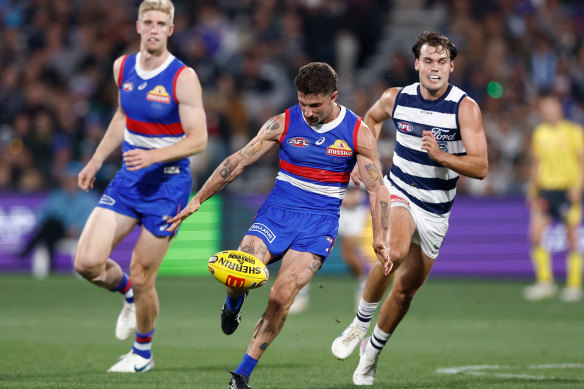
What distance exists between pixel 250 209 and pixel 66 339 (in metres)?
7.50

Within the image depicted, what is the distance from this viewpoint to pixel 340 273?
1789cm

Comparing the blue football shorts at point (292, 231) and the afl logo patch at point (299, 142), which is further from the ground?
the afl logo patch at point (299, 142)

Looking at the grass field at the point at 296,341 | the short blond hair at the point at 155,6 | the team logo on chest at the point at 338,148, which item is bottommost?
the grass field at the point at 296,341

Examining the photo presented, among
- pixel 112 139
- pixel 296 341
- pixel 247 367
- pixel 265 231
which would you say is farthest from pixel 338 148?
pixel 296 341

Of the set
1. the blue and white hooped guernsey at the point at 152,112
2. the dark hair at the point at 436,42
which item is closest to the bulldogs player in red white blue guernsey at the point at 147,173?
the blue and white hooped guernsey at the point at 152,112

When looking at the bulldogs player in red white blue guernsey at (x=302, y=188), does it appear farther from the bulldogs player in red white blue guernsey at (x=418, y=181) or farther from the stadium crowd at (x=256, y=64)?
the stadium crowd at (x=256, y=64)

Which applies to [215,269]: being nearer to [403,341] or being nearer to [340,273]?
[403,341]

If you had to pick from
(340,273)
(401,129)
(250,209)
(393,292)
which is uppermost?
(401,129)

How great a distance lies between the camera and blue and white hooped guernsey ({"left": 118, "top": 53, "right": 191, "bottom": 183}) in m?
8.34

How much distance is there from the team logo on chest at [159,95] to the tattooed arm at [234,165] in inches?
54.7

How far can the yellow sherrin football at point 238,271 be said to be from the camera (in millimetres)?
6660

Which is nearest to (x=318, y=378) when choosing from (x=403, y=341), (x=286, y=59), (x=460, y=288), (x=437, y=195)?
(x=437, y=195)

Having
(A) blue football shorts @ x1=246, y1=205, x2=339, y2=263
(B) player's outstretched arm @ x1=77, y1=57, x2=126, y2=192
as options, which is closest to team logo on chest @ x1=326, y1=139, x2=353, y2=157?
(A) blue football shorts @ x1=246, y1=205, x2=339, y2=263

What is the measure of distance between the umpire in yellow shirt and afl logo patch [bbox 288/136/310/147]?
8.96m
